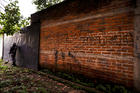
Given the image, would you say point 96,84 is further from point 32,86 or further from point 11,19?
point 11,19

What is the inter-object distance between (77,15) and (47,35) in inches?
93.9

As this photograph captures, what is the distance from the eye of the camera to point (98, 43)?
3355 mm

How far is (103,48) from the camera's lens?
3.22m

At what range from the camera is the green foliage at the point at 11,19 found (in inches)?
226

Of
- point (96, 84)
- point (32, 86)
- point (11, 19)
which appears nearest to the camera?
point (96, 84)

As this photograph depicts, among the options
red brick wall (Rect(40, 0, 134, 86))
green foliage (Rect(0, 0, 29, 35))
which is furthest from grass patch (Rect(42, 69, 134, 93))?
green foliage (Rect(0, 0, 29, 35))

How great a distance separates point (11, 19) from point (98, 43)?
626cm

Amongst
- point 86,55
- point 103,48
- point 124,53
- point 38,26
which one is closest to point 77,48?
point 86,55

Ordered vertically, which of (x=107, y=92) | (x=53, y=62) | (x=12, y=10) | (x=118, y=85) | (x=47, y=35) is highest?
(x=12, y=10)

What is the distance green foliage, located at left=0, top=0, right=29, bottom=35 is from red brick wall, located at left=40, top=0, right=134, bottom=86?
3.34 metres

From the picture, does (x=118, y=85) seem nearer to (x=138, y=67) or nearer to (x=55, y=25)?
(x=138, y=67)

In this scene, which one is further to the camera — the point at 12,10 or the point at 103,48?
the point at 12,10

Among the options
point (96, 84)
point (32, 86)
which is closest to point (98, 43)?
point (96, 84)

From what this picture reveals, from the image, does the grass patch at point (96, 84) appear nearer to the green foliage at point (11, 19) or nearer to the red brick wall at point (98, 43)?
the red brick wall at point (98, 43)
